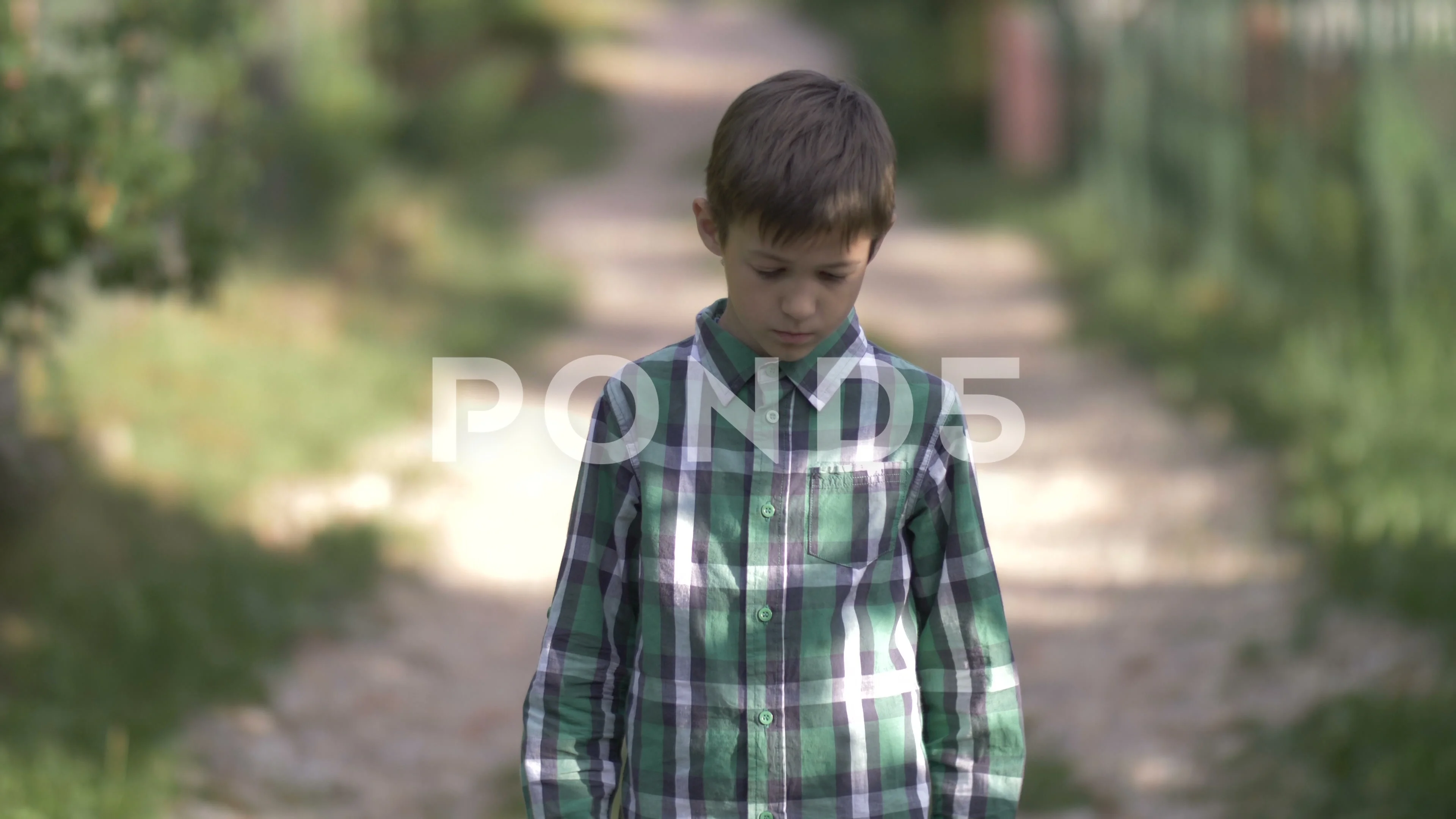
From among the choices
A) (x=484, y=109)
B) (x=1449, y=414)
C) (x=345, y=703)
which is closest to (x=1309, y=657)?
(x=1449, y=414)

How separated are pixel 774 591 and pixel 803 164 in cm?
51

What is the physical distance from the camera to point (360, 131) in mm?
10070

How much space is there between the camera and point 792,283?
179cm

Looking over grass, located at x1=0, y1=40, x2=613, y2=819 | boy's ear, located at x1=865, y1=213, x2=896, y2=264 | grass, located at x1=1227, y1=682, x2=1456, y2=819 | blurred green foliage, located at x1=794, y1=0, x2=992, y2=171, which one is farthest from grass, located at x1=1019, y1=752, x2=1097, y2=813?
Answer: blurred green foliage, located at x1=794, y1=0, x2=992, y2=171

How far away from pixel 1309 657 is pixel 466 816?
2513 mm

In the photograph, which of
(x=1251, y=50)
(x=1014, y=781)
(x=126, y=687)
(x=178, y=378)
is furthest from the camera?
(x=1251, y=50)

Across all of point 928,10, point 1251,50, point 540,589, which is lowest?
point 540,589

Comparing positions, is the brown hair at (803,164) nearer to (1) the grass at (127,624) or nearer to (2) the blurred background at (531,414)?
(2) the blurred background at (531,414)

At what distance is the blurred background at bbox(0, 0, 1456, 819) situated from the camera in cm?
409

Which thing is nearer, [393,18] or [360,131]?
[360,131]

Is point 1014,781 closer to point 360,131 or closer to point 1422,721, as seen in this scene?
point 1422,721

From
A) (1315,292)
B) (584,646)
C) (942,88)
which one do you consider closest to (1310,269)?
(1315,292)

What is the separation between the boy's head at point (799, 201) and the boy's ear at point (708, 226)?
0.02 m

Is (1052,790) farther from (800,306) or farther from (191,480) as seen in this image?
(191,480)
